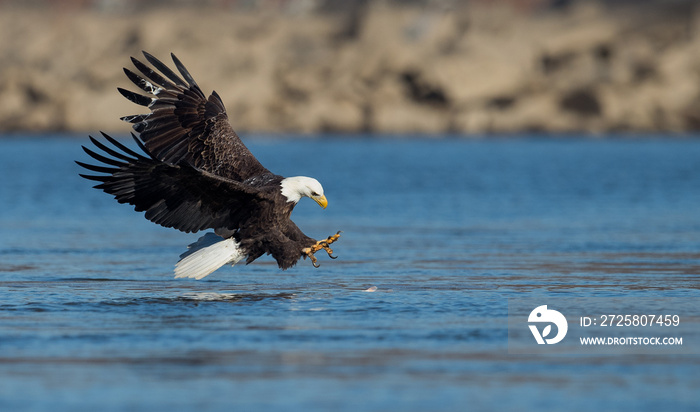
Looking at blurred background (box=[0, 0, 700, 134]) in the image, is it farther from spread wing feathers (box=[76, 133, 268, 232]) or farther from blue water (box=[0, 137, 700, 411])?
spread wing feathers (box=[76, 133, 268, 232])

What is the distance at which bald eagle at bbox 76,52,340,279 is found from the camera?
10.3m

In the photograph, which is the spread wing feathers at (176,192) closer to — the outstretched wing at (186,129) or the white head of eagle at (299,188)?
the white head of eagle at (299,188)

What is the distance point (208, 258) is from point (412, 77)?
45.3 m

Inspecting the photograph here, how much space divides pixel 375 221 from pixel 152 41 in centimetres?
4577

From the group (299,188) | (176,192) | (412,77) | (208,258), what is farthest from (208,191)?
(412,77)

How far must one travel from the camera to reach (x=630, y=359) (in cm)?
757

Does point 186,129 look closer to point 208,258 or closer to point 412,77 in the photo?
point 208,258

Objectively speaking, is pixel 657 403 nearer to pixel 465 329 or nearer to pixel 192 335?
pixel 465 329

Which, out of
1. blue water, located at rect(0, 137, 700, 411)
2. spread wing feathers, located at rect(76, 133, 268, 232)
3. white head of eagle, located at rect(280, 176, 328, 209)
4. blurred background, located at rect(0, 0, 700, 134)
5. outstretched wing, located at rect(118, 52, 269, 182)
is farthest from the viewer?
blurred background, located at rect(0, 0, 700, 134)

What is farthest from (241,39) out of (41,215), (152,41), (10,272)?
(10,272)

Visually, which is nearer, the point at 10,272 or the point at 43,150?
the point at 10,272

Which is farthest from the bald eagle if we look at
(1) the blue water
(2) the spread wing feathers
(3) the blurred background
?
(3) the blurred background

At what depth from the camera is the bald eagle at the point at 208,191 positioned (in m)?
10.3

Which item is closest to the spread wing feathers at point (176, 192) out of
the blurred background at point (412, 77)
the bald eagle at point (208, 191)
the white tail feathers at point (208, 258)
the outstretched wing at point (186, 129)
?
the bald eagle at point (208, 191)
